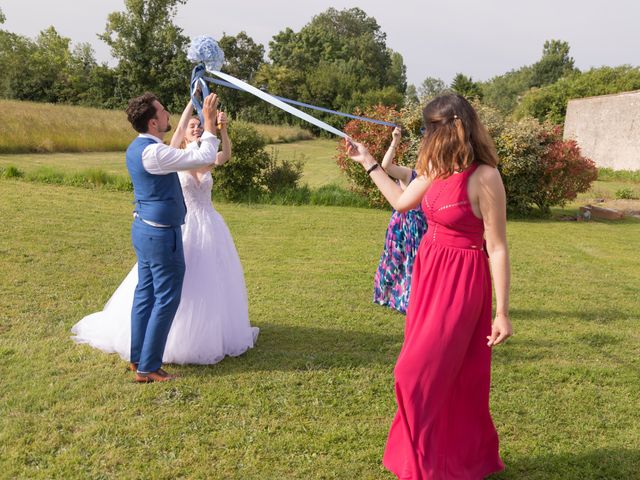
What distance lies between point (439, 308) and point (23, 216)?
31.3ft

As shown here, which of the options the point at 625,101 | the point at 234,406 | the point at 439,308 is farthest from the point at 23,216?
the point at 625,101

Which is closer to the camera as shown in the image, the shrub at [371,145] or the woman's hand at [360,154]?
the woman's hand at [360,154]

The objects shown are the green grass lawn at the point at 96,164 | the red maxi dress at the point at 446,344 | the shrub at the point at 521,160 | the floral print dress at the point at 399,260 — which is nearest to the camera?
the red maxi dress at the point at 446,344

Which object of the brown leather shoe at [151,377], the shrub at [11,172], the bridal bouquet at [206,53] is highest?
the bridal bouquet at [206,53]

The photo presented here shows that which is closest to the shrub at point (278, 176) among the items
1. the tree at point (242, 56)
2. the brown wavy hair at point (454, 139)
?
the brown wavy hair at point (454, 139)

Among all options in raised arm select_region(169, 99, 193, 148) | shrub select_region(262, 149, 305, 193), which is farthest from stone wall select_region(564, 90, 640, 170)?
raised arm select_region(169, 99, 193, 148)

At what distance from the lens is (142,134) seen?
407cm

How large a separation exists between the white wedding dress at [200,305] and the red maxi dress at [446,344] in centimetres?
215

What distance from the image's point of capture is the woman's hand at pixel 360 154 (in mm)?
3104

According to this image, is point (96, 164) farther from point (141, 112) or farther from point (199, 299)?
point (141, 112)

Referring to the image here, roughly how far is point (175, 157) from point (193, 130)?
1.08 meters

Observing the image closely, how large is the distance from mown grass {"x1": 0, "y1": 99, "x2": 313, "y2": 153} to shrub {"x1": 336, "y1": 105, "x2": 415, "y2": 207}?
4.51 metres

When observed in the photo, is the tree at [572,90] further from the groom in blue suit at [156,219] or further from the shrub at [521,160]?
the groom in blue suit at [156,219]

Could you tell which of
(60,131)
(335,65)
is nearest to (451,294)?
(60,131)
